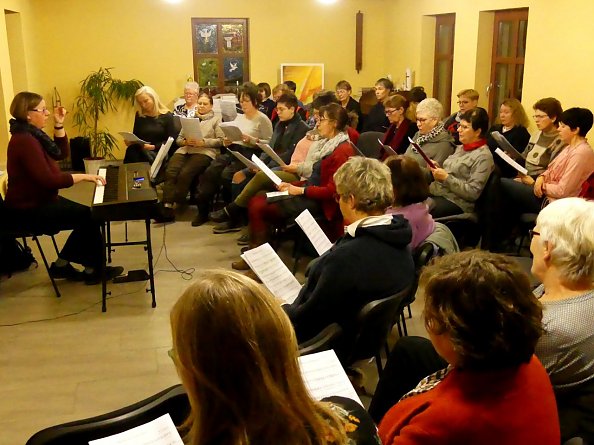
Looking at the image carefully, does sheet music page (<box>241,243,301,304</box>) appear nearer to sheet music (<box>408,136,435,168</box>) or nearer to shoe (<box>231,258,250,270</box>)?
shoe (<box>231,258,250,270</box>)

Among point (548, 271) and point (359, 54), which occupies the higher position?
point (359, 54)

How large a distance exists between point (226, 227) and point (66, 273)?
5.54 ft

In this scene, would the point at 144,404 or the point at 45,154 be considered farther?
the point at 45,154

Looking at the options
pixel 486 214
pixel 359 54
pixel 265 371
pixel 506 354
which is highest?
pixel 359 54

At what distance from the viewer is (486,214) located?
4426 millimetres

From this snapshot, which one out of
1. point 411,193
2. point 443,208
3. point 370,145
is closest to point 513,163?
point 443,208

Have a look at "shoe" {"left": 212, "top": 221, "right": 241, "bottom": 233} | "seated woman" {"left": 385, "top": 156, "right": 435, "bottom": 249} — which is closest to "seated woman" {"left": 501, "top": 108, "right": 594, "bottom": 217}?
"seated woman" {"left": 385, "top": 156, "right": 435, "bottom": 249}

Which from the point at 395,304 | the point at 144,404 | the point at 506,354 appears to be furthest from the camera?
the point at 395,304

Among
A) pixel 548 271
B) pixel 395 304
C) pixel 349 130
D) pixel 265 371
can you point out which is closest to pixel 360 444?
pixel 265 371

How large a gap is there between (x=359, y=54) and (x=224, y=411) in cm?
878

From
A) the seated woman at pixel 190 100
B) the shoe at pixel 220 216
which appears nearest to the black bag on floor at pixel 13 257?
the shoe at pixel 220 216

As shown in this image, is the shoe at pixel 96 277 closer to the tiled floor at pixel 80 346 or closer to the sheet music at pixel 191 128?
the tiled floor at pixel 80 346

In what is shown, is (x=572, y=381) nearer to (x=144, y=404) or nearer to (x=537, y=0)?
(x=144, y=404)

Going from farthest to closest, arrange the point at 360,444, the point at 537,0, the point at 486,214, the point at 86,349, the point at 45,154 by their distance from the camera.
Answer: the point at 537,0
the point at 486,214
the point at 45,154
the point at 86,349
the point at 360,444
